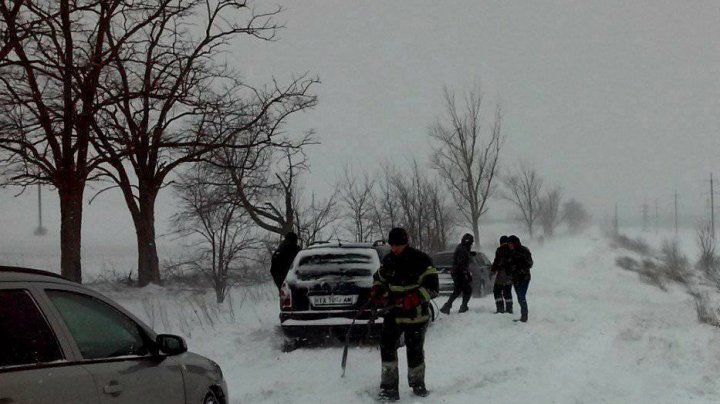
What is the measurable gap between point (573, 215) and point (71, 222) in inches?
4558

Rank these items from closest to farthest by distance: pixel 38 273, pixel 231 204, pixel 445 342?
1. pixel 38 273
2. pixel 445 342
3. pixel 231 204

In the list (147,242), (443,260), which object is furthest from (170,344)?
(147,242)

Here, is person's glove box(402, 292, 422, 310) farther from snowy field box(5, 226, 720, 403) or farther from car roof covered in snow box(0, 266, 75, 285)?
car roof covered in snow box(0, 266, 75, 285)

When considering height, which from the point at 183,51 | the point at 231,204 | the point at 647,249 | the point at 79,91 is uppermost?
the point at 183,51

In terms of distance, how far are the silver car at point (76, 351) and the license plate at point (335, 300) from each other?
17.8 ft

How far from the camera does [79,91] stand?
50.3ft

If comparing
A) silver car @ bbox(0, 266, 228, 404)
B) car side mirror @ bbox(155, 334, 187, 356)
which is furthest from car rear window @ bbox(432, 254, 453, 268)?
car side mirror @ bbox(155, 334, 187, 356)

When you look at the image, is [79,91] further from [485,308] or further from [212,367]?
[212,367]

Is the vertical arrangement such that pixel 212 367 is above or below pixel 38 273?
below

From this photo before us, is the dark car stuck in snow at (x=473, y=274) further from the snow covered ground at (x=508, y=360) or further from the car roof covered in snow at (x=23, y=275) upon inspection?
the car roof covered in snow at (x=23, y=275)

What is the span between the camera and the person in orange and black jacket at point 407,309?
7016 millimetres

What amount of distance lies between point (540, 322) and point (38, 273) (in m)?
10.6

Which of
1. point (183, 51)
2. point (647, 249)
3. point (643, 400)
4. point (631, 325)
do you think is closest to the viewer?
point (643, 400)

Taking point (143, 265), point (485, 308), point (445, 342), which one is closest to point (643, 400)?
point (445, 342)
